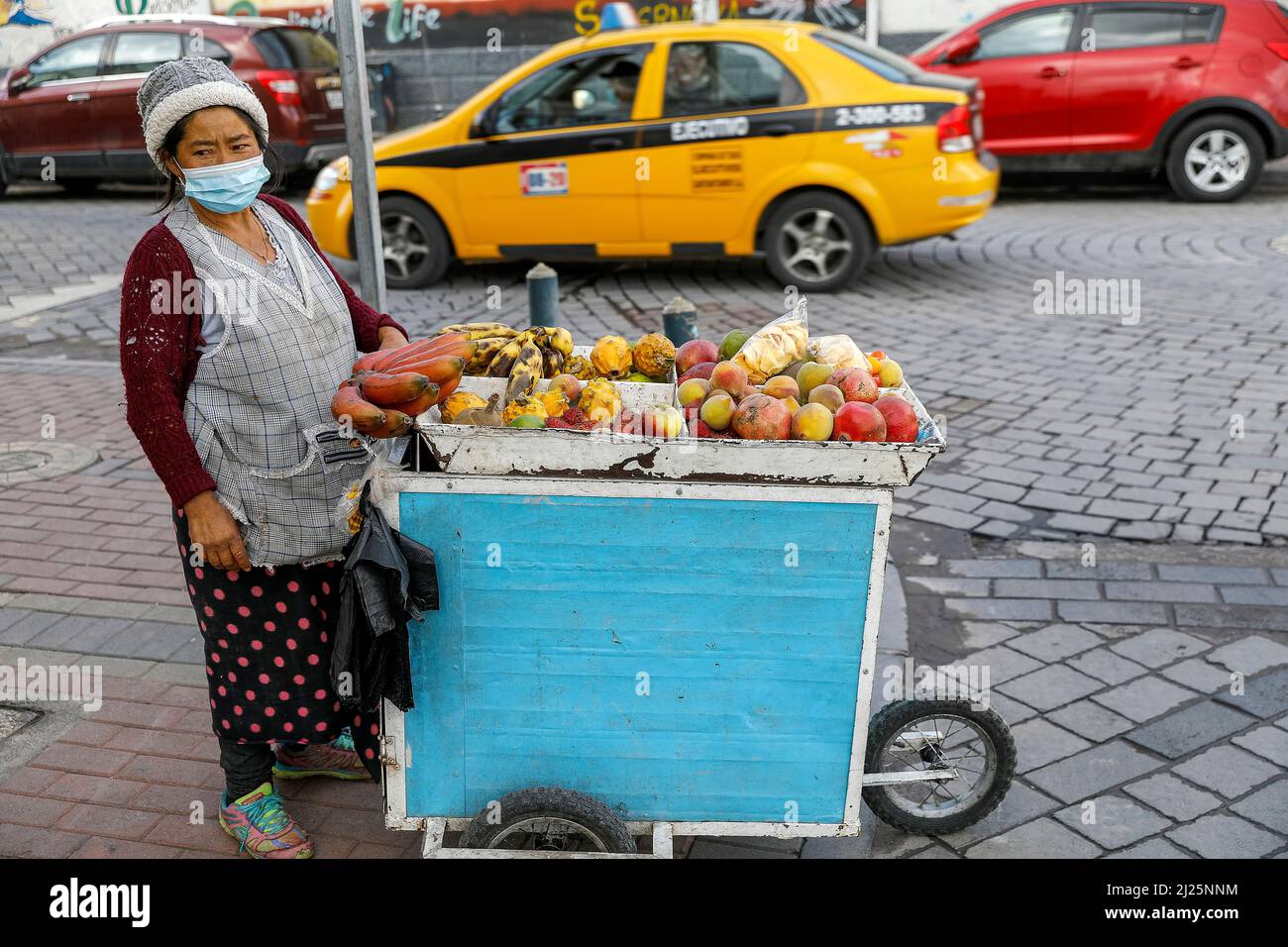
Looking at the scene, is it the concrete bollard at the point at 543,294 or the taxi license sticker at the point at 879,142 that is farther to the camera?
the taxi license sticker at the point at 879,142

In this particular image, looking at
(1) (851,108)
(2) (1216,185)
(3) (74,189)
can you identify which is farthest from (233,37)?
(2) (1216,185)

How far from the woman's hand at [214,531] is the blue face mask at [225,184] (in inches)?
25.6

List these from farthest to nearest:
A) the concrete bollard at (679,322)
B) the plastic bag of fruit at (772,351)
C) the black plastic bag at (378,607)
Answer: the concrete bollard at (679,322), the plastic bag of fruit at (772,351), the black plastic bag at (378,607)

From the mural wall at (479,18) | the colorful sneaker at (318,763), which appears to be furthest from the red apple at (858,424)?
the mural wall at (479,18)

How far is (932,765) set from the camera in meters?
3.06

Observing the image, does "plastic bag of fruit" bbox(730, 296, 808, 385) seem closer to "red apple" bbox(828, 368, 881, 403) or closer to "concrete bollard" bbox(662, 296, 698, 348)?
"red apple" bbox(828, 368, 881, 403)

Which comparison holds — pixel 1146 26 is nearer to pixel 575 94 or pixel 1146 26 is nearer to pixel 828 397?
pixel 575 94

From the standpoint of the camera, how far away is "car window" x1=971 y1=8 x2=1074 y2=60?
424 inches

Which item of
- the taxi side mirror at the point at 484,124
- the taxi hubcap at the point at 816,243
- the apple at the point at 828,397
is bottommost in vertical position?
the apple at the point at 828,397

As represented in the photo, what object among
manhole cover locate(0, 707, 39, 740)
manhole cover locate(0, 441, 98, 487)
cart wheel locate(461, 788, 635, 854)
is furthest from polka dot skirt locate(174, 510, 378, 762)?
manhole cover locate(0, 441, 98, 487)

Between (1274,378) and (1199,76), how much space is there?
5.35m

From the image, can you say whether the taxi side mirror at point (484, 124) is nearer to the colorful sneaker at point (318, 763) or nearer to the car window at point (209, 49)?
the car window at point (209, 49)

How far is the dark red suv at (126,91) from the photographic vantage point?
11773 mm

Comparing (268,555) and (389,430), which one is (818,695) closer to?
(389,430)
